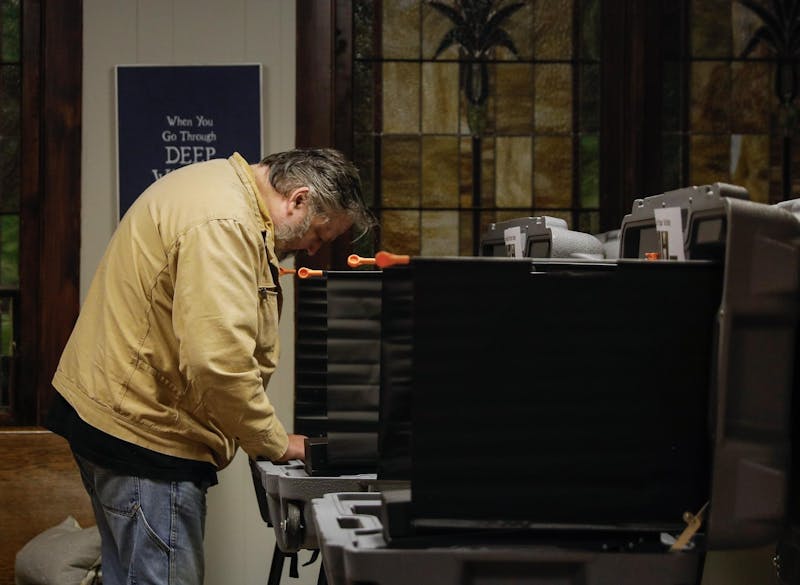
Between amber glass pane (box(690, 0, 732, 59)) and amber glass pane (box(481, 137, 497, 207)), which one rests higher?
amber glass pane (box(690, 0, 732, 59))

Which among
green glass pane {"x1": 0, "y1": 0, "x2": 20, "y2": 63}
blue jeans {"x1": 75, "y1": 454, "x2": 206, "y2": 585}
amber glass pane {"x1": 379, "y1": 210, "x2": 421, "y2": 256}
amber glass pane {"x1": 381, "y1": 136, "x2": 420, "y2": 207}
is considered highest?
green glass pane {"x1": 0, "y1": 0, "x2": 20, "y2": 63}

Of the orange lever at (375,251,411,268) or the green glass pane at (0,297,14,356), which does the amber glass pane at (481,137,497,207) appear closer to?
the green glass pane at (0,297,14,356)

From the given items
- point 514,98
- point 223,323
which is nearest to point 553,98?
point 514,98

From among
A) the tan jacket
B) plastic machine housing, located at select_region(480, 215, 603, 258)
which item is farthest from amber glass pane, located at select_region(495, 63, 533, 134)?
the tan jacket

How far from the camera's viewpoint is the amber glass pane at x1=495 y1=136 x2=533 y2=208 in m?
4.10

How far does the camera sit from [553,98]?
4.11 meters

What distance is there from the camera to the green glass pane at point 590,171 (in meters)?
4.11

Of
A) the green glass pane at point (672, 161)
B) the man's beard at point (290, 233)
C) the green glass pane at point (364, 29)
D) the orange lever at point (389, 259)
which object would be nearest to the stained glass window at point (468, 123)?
the green glass pane at point (364, 29)

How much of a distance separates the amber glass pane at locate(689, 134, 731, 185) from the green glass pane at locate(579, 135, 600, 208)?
35cm

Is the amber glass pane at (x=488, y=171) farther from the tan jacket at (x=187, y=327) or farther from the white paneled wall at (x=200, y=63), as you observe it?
the tan jacket at (x=187, y=327)

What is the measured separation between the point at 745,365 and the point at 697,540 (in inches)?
8.6

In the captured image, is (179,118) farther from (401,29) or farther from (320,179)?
(320,179)

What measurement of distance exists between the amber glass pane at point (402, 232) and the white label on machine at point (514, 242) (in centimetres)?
153

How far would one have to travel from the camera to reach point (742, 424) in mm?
1289
